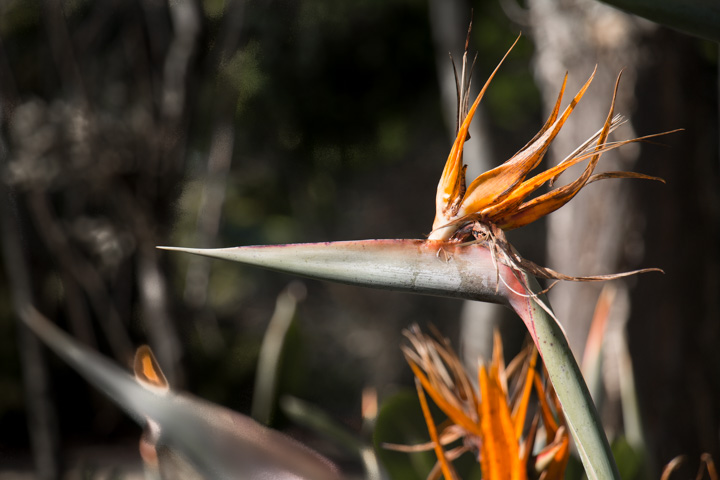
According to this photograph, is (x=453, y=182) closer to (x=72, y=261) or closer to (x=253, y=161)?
(x=72, y=261)

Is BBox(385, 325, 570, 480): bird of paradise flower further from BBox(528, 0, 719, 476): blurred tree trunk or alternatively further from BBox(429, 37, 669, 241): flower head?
BBox(528, 0, 719, 476): blurred tree trunk

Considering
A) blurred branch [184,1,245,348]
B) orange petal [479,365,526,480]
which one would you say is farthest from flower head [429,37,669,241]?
blurred branch [184,1,245,348]

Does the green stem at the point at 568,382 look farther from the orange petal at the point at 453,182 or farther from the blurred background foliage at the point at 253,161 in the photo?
the blurred background foliage at the point at 253,161

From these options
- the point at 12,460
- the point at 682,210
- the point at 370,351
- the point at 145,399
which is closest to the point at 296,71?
the point at 370,351

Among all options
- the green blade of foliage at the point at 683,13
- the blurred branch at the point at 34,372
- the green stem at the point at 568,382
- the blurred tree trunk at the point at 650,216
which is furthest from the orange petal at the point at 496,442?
the blurred branch at the point at 34,372

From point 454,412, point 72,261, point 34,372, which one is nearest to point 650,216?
point 454,412

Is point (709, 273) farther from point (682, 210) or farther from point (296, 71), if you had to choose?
point (296, 71)
